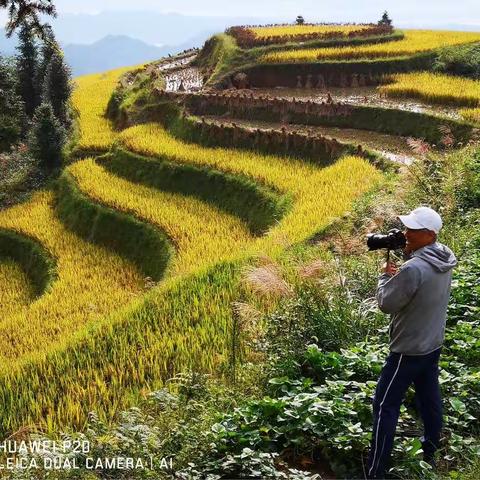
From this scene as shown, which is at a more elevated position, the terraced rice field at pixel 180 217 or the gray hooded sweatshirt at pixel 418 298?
the gray hooded sweatshirt at pixel 418 298

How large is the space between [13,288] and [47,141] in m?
7.64

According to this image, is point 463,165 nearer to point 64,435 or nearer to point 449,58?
point 64,435

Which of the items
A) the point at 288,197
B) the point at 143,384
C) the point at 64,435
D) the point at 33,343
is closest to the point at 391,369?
the point at 64,435

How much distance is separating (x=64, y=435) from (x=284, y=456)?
179 centimetres

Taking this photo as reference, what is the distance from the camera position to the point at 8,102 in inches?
936

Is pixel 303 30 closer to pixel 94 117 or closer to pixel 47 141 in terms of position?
pixel 94 117

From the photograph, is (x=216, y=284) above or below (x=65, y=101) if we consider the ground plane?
below

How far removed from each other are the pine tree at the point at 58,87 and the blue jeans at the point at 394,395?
2319 cm

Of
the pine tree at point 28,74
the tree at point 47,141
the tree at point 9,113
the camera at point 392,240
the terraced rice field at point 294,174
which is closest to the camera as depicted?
the camera at point 392,240

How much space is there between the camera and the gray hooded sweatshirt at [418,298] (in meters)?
3.95

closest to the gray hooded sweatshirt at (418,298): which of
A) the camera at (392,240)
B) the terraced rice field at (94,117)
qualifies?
the camera at (392,240)

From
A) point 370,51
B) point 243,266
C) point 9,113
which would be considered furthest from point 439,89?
point 9,113

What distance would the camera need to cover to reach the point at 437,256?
160 inches

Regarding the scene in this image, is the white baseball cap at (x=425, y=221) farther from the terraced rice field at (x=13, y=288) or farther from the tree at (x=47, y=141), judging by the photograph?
the tree at (x=47, y=141)
